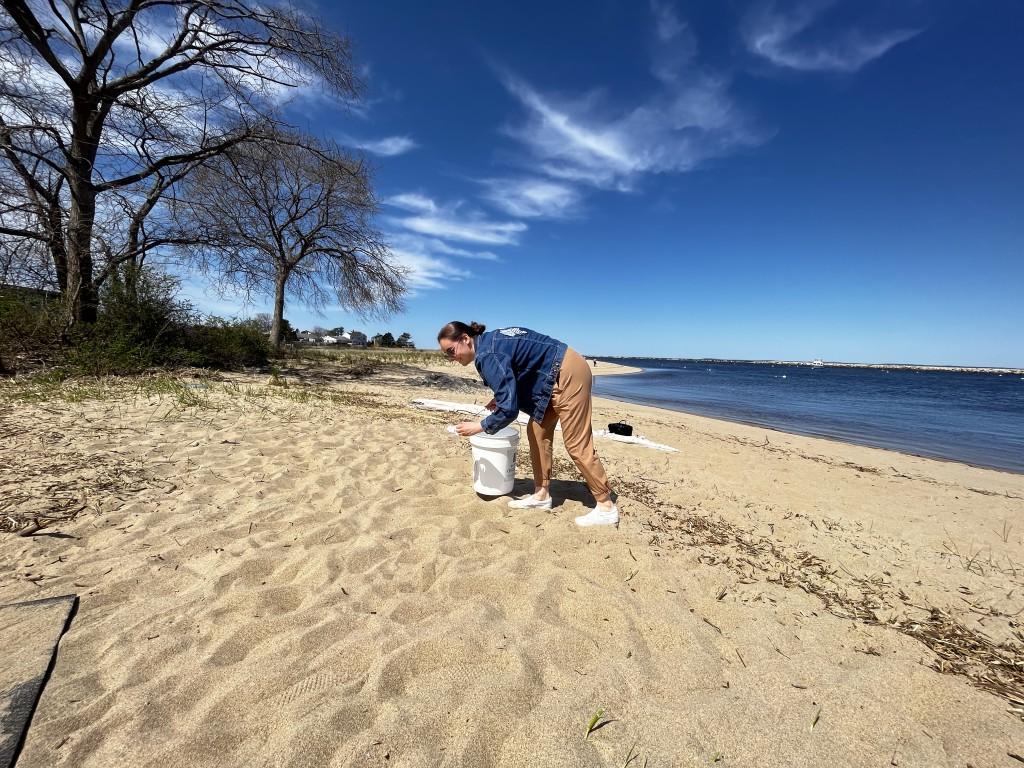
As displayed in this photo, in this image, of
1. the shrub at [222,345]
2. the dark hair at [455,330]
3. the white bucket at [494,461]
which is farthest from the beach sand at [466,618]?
the shrub at [222,345]

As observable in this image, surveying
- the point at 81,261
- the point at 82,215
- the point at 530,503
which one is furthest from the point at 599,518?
the point at 82,215

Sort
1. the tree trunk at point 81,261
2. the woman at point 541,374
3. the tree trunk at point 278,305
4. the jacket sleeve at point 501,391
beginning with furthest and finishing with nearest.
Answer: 1. the tree trunk at point 278,305
2. the tree trunk at point 81,261
3. the woman at point 541,374
4. the jacket sleeve at point 501,391

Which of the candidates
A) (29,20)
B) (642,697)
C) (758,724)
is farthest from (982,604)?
(29,20)

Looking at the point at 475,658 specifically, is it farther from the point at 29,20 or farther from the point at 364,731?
A: the point at 29,20

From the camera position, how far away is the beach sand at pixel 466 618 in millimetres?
1558

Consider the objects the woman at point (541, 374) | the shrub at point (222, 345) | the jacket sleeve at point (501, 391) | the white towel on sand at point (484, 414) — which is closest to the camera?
the jacket sleeve at point (501, 391)

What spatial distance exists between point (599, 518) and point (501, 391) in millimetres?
1417

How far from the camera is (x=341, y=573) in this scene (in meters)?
2.53

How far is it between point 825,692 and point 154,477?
476 centimetres

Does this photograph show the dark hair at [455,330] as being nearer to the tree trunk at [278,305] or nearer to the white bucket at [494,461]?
the white bucket at [494,461]

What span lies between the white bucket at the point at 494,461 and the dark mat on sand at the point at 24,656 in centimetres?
254

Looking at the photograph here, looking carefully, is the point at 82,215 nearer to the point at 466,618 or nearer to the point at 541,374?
the point at 541,374

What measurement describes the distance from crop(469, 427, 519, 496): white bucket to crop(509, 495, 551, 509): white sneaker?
0.45ft

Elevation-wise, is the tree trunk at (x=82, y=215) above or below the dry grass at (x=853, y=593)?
above
